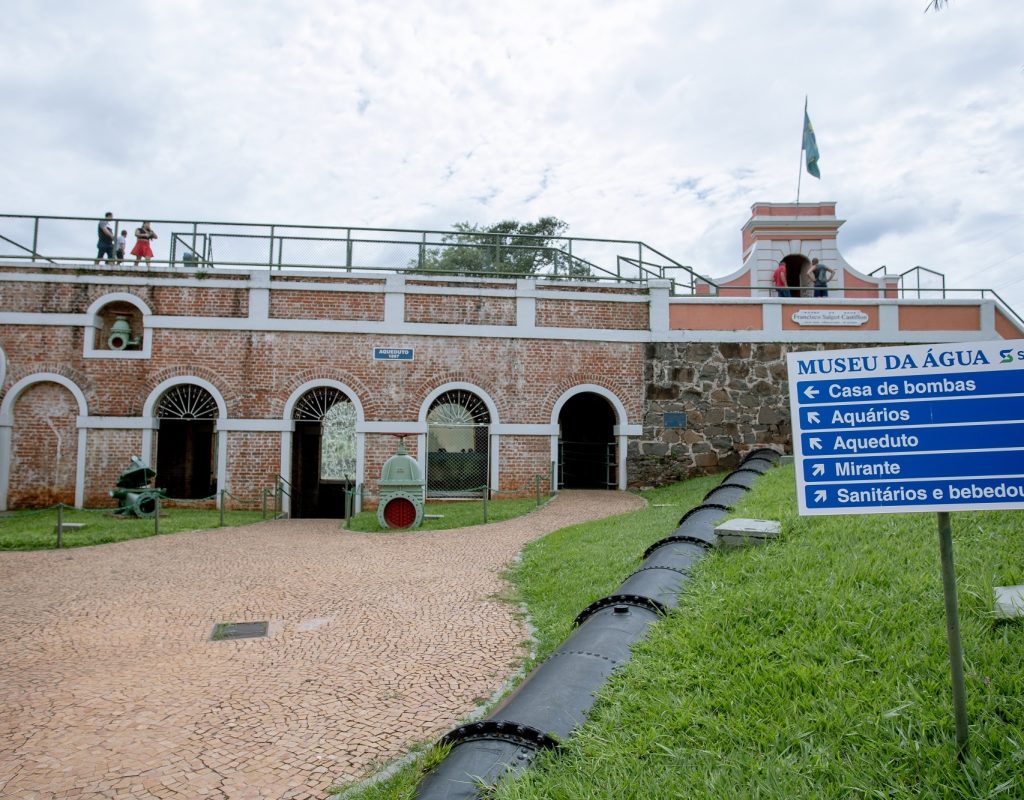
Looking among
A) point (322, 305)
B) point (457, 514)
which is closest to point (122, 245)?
point (322, 305)

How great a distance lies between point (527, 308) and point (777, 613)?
39.7 ft

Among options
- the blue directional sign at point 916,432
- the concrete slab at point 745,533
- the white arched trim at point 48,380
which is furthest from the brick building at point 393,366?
the blue directional sign at point 916,432

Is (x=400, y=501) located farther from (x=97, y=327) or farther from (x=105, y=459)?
(x=97, y=327)

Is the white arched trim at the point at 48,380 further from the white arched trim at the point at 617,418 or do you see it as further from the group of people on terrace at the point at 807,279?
the group of people on terrace at the point at 807,279

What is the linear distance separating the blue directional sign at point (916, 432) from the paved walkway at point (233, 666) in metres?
2.55

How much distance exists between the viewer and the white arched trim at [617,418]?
1538 centimetres

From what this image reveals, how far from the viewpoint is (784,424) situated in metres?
15.6

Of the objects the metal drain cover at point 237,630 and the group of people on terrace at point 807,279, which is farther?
the group of people on terrace at point 807,279

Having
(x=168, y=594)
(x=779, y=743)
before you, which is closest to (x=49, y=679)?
(x=168, y=594)

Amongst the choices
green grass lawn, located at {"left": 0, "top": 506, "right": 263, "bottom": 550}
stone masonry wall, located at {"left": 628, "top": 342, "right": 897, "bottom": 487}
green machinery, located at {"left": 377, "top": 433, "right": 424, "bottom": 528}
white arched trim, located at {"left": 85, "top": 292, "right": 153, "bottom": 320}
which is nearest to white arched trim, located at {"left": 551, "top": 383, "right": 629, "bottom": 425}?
stone masonry wall, located at {"left": 628, "top": 342, "right": 897, "bottom": 487}

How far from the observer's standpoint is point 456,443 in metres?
15.4

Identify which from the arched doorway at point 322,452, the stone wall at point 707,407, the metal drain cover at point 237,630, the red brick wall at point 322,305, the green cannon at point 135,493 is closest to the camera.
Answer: the metal drain cover at point 237,630

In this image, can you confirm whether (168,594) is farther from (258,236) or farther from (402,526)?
(258,236)

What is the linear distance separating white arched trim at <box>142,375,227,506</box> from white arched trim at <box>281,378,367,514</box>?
124cm
